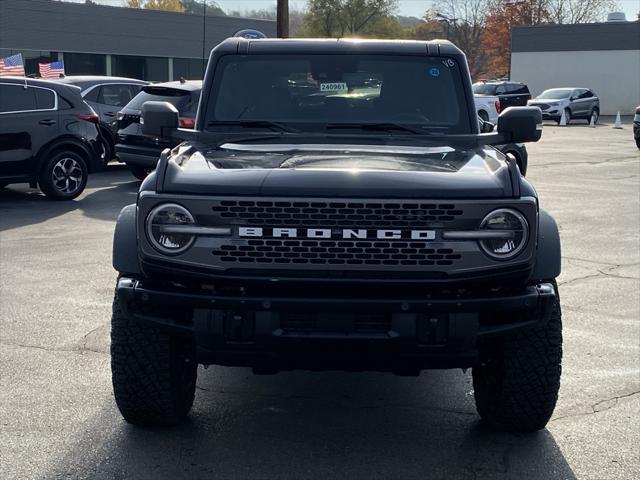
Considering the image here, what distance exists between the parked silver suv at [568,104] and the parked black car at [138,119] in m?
25.7

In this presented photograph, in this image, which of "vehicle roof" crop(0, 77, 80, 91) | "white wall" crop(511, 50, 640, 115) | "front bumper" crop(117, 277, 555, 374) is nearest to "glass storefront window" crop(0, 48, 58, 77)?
"white wall" crop(511, 50, 640, 115)

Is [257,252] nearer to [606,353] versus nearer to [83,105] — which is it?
[606,353]

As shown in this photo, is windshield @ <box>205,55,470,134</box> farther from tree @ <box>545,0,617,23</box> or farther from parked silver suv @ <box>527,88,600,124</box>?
tree @ <box>545,0,617,23</box>

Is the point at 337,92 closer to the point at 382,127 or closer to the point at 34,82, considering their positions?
the point at 382,127

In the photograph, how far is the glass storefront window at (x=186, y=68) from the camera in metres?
50.3

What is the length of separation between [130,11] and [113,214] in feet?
126

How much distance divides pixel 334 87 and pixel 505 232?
6.23ft

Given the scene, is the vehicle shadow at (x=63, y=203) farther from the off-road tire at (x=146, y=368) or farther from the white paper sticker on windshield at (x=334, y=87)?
the off-road tire at (x=146, y=368)

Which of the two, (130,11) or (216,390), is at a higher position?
(130,11)

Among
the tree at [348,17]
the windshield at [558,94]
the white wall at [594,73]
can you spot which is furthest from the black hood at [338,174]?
the tree at [348,17]

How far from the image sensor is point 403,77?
5387 mm

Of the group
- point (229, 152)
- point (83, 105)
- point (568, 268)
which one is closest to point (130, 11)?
point (83, 105)

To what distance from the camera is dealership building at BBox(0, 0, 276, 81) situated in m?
42.7

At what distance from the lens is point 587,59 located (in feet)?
163
